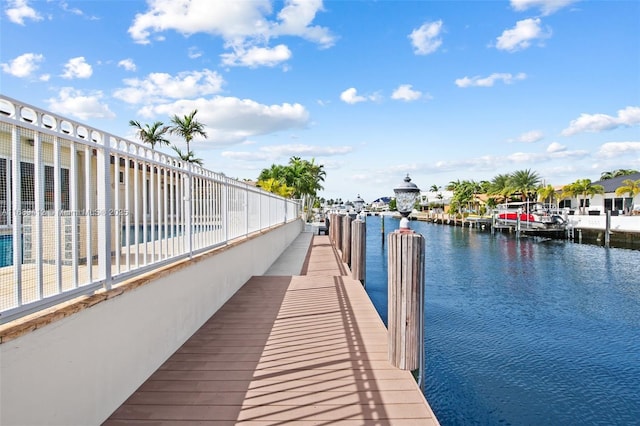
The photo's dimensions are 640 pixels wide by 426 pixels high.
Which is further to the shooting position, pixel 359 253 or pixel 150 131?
pixel 150 131

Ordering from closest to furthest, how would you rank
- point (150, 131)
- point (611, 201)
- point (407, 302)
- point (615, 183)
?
1. point (407, 302)
2. point (150, 131)
3. point (611, 201)
4. point (615, 183)

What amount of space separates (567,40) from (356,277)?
1651 centimetres

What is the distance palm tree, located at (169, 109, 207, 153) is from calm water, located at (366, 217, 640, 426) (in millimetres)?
21701

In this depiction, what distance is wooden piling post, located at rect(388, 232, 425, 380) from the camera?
363 centimetres

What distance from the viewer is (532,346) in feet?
28.2

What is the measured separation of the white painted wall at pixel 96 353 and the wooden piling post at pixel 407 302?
2.20m

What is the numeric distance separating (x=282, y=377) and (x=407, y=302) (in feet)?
4.34

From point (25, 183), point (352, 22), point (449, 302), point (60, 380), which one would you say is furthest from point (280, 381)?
point (352, 22)

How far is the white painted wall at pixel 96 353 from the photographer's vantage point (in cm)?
195

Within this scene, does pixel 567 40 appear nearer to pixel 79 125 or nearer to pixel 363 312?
pixel 363 312

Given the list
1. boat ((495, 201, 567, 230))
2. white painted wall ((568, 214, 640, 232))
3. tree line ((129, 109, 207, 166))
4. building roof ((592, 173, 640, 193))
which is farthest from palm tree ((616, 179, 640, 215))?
tree line ((129, 109, 207, 166))

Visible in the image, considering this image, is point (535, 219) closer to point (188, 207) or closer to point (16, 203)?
point (188, 207)

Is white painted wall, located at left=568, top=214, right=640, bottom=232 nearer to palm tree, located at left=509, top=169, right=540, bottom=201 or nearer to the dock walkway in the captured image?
palm tree, located at left=509, top=169, right=540, bottom=201

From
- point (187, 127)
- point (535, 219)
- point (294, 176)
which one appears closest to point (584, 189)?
point (535, 219)
